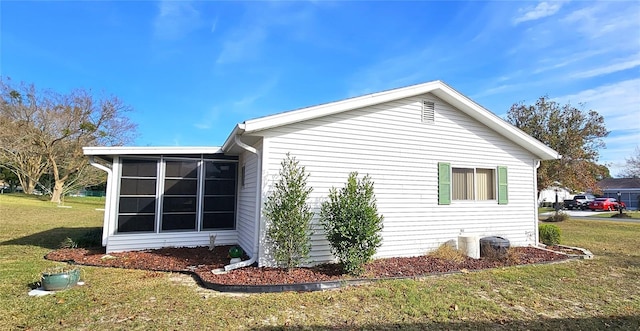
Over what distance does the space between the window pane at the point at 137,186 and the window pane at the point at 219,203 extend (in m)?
1.34

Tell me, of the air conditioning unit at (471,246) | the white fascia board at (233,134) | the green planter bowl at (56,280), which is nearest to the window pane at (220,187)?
the white fascia board at (233,134)

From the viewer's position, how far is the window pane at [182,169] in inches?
330

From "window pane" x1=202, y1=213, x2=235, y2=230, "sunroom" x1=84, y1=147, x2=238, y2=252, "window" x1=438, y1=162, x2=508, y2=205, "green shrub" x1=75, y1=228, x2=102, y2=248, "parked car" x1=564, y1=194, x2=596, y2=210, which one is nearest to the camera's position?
"sunroom" x1=84, y1=147, x2=238, y2=252

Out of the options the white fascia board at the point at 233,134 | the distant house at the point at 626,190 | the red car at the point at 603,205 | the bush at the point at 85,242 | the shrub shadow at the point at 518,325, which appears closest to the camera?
the shrub shadow at the point at 518,325

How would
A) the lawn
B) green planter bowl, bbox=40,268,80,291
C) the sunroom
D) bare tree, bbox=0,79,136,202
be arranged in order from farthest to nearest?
1. bare tree, bbox=0,79,136,202
2. the sunroom
3. green planter bowl, bbox=40,268,80,291
4. the lawn

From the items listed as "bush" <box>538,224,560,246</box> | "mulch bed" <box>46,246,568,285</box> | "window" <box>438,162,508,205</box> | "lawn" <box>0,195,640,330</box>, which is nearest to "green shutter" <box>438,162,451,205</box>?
"window" <box>438,162,508,205</box>

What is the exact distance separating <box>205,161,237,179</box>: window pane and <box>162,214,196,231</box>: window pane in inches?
46.5

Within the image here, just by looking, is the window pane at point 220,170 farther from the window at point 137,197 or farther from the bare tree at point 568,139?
the bare tree at point 568,139

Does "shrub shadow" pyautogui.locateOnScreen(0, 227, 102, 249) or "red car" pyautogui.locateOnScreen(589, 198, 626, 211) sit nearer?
"shrub shadow" pyautogui.locateOnScreen(0, 227, 102, 249)

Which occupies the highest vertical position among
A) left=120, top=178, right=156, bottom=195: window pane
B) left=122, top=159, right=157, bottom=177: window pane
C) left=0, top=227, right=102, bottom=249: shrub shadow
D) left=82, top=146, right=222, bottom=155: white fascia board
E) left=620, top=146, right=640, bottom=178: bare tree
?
left=620, top=146, right=640, bottom=178: bare tree

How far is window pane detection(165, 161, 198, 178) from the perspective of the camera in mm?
8375

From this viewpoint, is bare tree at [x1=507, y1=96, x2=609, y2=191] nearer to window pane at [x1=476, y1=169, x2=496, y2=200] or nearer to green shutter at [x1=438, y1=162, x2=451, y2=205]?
window pane at [x1=476, y1=169, x2=496, y2=200]

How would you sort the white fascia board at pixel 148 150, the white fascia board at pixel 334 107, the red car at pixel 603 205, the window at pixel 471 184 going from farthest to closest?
the red car at pixel 603 205 → the window at pixel 471 184 → the white fascia board at pixel 148 150 → the white fascia board at pixel 334 107

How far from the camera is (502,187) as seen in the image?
28.9 feet
